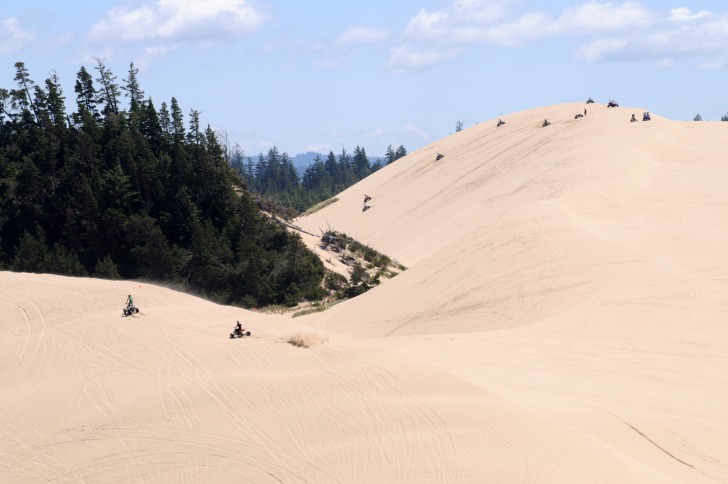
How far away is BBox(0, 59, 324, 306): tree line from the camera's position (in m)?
37.9

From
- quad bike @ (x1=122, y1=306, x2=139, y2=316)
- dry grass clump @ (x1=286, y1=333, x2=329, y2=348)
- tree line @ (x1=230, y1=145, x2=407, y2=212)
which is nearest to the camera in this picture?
dry grass clump @ (x1=286, y1=333, x2=329, y2=348)

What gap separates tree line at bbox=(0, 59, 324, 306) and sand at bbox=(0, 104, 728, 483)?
305 inches

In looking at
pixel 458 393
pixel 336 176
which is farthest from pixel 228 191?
pixel 336 176

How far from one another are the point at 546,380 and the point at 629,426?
3.35 metres

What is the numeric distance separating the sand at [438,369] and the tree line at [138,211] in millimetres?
7738

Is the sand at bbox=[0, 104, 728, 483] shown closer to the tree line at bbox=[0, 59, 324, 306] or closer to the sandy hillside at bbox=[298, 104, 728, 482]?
the sandy hillside at bbox=[298, 104, 728, 482]

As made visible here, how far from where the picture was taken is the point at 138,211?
42188 mm

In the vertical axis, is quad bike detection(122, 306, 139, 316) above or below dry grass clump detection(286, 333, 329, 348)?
above

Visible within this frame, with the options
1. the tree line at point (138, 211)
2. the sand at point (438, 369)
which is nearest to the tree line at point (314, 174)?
the tree line at point (138, 211)

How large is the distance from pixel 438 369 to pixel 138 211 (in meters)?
30.7

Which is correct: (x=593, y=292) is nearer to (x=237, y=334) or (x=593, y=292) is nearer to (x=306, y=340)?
(x=306, y=340)

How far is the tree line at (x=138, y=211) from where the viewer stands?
3791cm

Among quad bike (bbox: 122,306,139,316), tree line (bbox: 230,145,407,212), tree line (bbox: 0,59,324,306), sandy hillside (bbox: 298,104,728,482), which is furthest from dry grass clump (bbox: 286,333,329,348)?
tree line (bbox: 230,145,407,212)

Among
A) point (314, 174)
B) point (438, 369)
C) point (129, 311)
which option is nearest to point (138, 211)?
point (129, 311)
